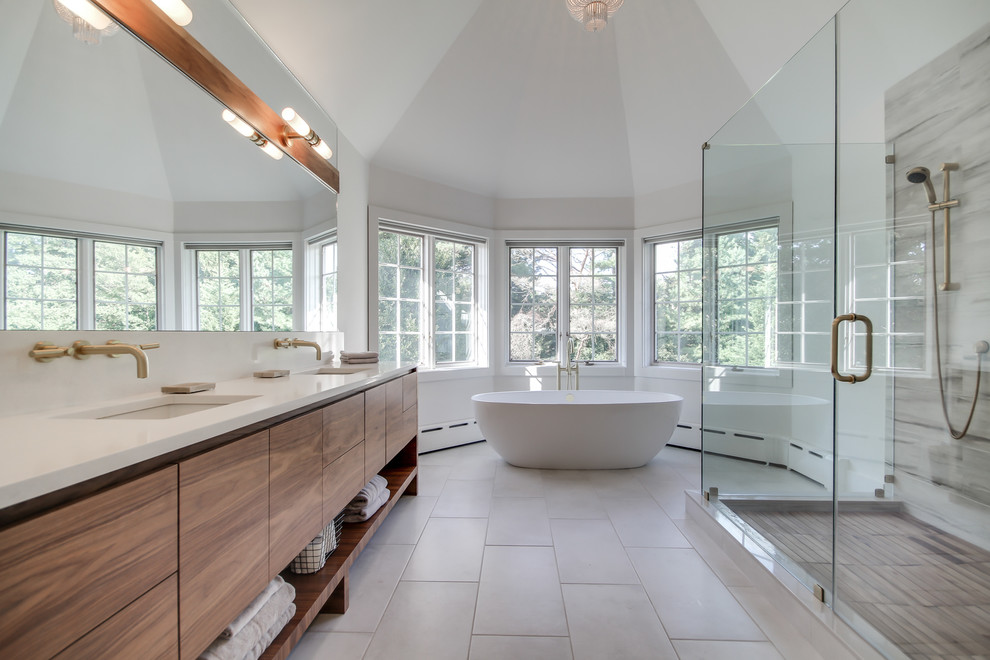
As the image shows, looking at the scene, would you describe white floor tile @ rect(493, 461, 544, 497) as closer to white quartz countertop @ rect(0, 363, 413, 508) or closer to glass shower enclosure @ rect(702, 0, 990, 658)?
glass shower enclosure @ rect(702, 0, 990, 658)

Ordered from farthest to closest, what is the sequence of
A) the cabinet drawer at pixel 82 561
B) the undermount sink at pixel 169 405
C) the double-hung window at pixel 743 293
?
the double-hung window at pixel 743 293 → the undermount sink at pixel 169 405 → the cabinet drawer at pixel 82 561

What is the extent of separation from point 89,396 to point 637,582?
2001 millimetres

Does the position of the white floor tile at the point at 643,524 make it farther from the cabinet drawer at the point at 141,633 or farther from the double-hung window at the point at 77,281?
the double-hung window at the point at 77,281

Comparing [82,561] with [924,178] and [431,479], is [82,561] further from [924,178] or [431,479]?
[431,479]

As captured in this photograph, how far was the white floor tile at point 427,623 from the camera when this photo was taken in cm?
153

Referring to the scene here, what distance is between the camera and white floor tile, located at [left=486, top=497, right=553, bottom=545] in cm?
238

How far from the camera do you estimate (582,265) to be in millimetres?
4727

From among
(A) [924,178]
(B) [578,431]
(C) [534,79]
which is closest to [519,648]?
(B) [578,431]

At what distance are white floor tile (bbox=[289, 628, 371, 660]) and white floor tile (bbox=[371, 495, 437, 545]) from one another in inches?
29.2

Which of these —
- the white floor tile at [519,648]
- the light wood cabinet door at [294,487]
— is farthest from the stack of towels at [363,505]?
the white floor tile at [519,648]

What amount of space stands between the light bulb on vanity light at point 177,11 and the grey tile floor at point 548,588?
2.13m

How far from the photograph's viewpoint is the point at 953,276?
1550 mm

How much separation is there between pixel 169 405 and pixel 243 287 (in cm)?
67

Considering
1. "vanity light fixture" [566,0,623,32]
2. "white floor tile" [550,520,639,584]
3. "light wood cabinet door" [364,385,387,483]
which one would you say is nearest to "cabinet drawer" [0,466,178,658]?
"light wood cabinet door" [364,385,387,483]
